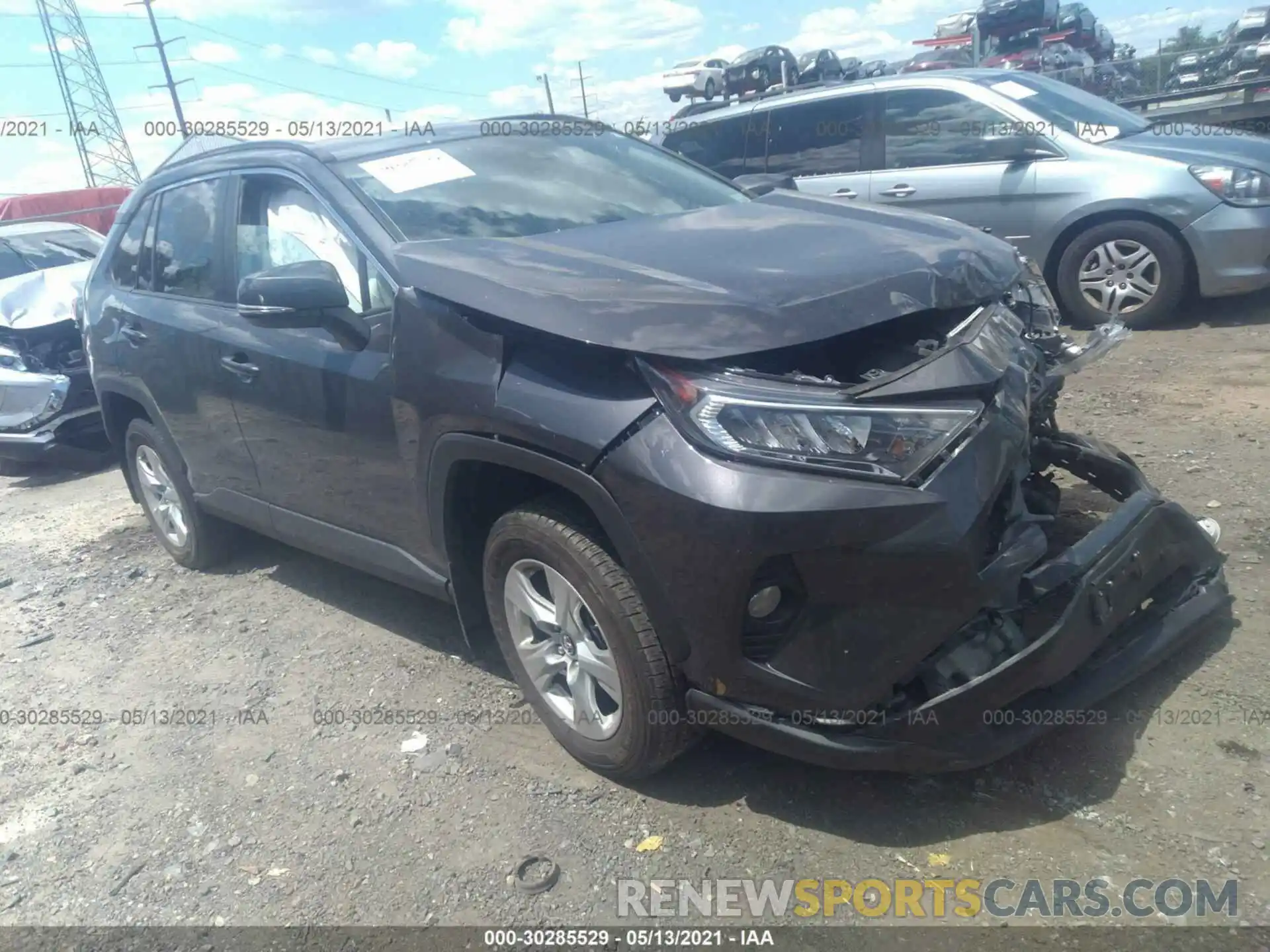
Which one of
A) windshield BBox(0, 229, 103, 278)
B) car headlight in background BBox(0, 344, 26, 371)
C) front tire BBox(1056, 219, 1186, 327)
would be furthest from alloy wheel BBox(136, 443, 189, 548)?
front tire BBox(1056, 219, 1186, 327)

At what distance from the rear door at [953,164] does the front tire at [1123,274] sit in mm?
417

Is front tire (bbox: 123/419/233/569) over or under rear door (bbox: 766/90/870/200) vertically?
under

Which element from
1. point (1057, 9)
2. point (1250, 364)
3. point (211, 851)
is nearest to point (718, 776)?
point (211, 851)

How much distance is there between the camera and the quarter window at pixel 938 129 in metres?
7.16

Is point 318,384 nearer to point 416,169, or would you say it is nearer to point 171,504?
point 416,169

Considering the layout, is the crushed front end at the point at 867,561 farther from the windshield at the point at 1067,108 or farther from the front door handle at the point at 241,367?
the windshield at the point at 1067,108

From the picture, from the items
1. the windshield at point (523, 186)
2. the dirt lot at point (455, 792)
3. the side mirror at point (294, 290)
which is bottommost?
the dirt lot at point (455, 792)

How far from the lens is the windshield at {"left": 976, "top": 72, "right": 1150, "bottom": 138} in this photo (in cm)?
701

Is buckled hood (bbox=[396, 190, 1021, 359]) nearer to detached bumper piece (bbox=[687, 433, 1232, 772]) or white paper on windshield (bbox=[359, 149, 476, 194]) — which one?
white paper on windshield (bbox=[359, 149, 476, 194])

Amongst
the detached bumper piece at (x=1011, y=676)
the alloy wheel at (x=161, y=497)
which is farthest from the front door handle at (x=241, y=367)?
the detached bumper piece at (x=1011, y=676)

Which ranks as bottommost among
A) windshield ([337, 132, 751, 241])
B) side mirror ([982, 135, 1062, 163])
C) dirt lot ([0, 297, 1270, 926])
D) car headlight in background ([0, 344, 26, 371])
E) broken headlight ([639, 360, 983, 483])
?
dirt lot ([0, 297, 1270, 926])

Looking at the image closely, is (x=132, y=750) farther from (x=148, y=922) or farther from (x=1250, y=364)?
(x=1250, y=364)

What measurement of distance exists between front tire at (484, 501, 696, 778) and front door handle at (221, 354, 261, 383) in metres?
1.31

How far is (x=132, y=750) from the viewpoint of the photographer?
145 inches
